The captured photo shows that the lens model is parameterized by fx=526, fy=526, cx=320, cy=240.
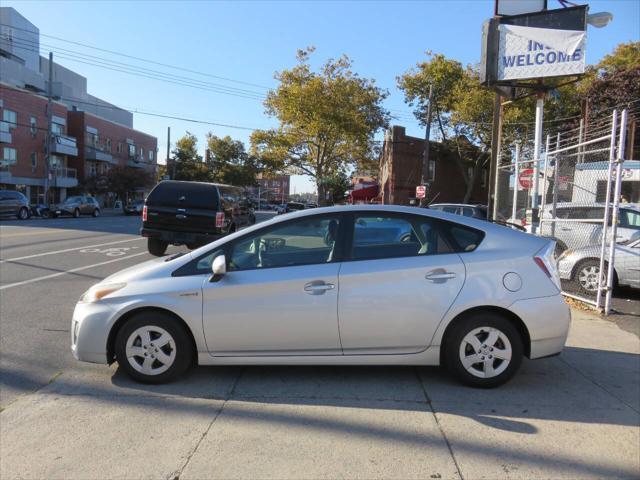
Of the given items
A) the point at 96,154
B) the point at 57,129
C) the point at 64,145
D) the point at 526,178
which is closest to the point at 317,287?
the point at 526,178

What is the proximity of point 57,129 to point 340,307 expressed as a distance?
55.3m

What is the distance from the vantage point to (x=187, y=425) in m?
3.77

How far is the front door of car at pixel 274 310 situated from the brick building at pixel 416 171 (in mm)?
33613

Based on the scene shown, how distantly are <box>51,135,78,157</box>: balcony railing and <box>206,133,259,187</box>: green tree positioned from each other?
2459cm

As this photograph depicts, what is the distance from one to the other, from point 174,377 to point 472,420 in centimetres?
245

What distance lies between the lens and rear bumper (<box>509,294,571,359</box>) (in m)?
4.40

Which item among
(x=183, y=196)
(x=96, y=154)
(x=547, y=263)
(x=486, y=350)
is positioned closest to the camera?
(x=486, y=350)

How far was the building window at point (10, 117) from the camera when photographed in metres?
43.1

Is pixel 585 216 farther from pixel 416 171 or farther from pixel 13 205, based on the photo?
pixel 13 205

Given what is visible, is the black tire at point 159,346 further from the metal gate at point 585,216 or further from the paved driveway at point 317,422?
the metal gate at point 585,216

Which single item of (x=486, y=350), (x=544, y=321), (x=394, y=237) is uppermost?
(x=394, y=237)

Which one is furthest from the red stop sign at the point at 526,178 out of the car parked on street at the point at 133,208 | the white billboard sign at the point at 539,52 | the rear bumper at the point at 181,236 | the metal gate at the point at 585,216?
the car parked on street at the point at 133,208

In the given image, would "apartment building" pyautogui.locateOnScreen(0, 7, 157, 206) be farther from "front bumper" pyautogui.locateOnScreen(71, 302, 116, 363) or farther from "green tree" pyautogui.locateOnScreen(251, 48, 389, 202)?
"front bumper" pyautogui.locateOnScreen(71, 302, 116, 363)

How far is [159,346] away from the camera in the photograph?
4.45m
